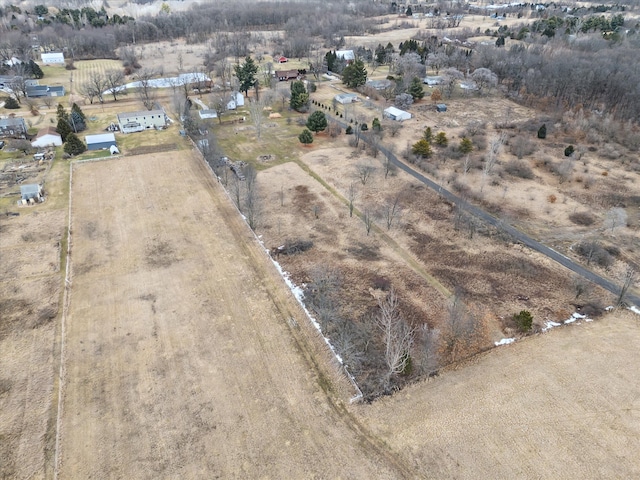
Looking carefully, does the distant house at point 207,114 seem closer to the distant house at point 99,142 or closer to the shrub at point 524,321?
the distant house at point 99,142

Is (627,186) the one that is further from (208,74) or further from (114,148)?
(208,74)

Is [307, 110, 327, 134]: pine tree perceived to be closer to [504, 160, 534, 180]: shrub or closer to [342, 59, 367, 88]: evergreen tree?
[342, 59, 367, 88]: evergreen tree

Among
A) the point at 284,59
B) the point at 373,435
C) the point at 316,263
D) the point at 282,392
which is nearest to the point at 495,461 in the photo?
the point at 373,435

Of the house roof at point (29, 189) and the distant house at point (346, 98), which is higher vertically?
the distant house at point (346, 98)

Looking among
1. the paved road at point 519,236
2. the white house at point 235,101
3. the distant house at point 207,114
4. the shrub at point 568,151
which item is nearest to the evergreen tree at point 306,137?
the paved road at point 519,236

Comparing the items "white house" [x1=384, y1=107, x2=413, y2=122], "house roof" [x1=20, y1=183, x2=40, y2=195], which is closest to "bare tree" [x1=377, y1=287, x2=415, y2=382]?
"house roof" [x1=20, y1=183, x2=40, y2=195]

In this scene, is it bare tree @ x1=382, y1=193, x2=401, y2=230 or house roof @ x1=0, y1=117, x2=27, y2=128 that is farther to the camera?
house roof @ x1=0, y1=117, x2=27, y2=128
